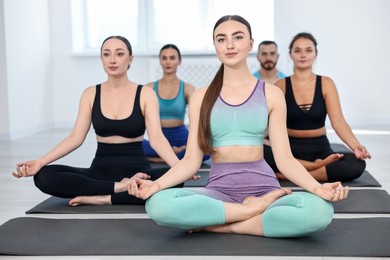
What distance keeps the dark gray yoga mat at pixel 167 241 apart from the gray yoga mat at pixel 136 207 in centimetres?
26

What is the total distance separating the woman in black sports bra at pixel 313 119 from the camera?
170 inches

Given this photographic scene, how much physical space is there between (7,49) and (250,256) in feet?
16.4

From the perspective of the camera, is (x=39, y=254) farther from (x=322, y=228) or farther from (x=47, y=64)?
(x=47, y=64)

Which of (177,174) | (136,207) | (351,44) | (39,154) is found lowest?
(39,154)

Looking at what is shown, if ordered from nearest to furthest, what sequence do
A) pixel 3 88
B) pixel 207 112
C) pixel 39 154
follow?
pixel 207 112, pixel 39 154, pixel 3 88

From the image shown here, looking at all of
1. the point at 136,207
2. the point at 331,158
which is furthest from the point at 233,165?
the point at 331,158

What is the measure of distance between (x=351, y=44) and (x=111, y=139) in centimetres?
508

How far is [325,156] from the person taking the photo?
4.45 metres

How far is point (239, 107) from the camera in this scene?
119 inches

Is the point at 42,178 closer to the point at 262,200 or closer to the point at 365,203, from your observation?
the point at 262,200

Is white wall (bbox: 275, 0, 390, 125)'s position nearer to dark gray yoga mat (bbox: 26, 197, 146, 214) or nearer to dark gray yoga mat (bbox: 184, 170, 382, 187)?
dark gray yoga mat (bbox: 184, 170, 382, 187)

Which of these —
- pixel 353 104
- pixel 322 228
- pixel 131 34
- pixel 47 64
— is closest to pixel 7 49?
pixel 47 64

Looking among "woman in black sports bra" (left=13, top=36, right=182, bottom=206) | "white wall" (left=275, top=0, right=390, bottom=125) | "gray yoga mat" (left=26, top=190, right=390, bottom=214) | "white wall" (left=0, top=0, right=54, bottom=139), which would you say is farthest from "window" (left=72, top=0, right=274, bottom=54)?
"gray yoga mat" (left=26, top=190, right=390, bottom=214)

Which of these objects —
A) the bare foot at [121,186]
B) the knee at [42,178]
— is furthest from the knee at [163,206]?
the knee at [42,178]
